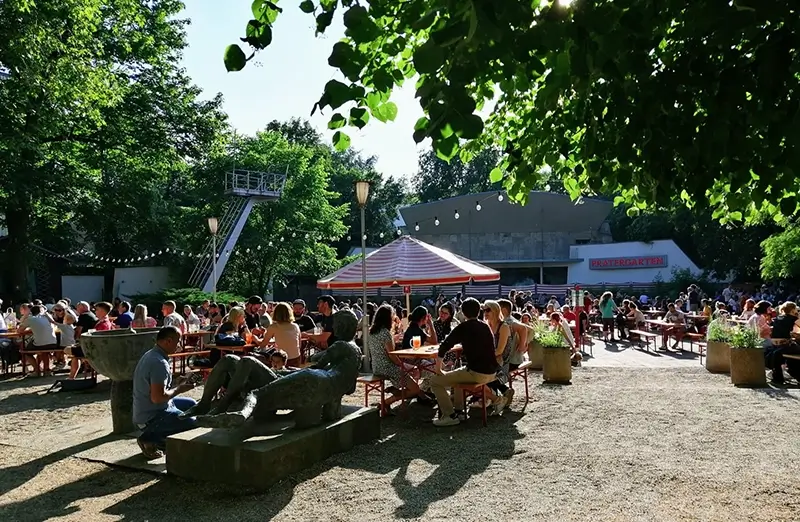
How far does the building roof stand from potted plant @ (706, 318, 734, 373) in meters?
27.6

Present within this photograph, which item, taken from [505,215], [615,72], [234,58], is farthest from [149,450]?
[505,215]

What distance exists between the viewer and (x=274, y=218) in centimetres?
3031

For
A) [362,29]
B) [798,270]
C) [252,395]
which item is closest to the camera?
[362,29]

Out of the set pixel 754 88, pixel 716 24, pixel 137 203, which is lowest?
pixel 754 88

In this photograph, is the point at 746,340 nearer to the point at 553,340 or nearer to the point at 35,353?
the point at 553,340

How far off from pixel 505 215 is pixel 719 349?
29.3m

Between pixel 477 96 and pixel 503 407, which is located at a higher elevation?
pixel 477 96

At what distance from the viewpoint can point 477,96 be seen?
14.7 feet

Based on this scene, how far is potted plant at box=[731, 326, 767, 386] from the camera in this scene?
9.43 meters

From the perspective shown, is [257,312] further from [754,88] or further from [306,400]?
Answer: [754,88]

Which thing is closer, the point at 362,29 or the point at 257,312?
the point at 362,29

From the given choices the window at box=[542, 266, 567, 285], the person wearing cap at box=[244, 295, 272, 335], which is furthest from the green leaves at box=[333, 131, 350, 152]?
the window at box=[542, 266, 567, 285]

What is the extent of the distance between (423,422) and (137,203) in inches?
747

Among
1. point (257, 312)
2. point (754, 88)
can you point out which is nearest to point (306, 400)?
point (754, 88)
